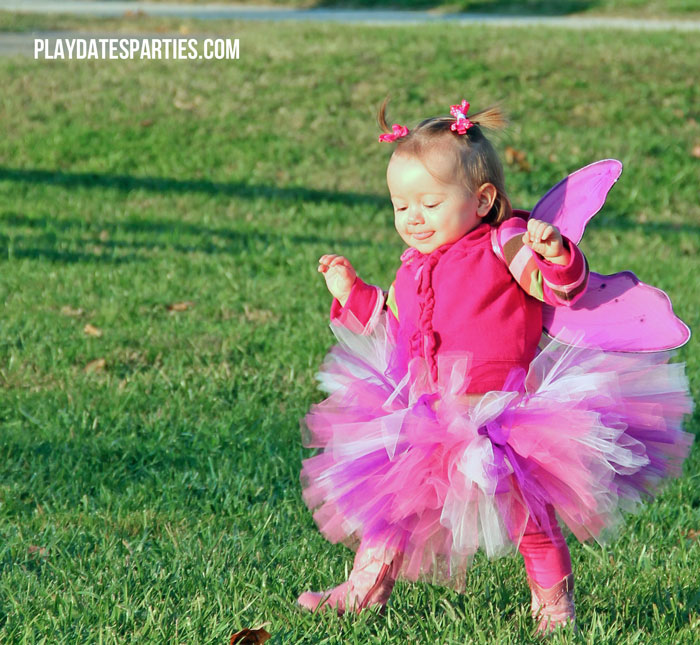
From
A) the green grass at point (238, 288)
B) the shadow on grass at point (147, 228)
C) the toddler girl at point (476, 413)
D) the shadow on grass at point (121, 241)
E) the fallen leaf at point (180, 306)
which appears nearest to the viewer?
the toddler girl at point (476, 413)

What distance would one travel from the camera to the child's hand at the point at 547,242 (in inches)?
109

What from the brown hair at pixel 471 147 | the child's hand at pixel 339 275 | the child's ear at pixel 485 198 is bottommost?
the child's hand at pixel 339 275

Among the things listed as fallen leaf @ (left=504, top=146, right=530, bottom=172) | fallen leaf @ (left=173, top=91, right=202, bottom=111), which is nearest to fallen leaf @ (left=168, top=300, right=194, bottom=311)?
fallen leaf @ (left=504, top=146, right=530, bottom=172)

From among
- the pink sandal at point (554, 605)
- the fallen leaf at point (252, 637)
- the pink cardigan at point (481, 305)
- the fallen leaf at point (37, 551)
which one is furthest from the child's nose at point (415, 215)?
the fallen leaf at point (37, 551)

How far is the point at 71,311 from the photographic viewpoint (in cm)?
625

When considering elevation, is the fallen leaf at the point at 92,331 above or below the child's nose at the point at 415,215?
below

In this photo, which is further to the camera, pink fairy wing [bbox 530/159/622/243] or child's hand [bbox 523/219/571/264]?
pink fairy wing [bbox 530/159/622/243]

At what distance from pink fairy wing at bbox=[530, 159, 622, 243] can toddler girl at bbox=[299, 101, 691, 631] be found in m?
0.09

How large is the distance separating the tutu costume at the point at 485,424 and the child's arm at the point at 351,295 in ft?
0.36

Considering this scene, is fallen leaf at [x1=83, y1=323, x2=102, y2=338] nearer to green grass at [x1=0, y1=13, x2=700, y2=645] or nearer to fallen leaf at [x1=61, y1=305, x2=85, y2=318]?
green grass at [x1=0, y1=13, x2=700, y2=645]

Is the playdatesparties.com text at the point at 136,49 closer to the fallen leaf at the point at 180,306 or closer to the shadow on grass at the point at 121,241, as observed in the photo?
the shadow on grass at the point at 121,241

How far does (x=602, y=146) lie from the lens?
32.7 ft

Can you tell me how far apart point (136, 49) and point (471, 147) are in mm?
10861

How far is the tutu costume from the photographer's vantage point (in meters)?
2.86
